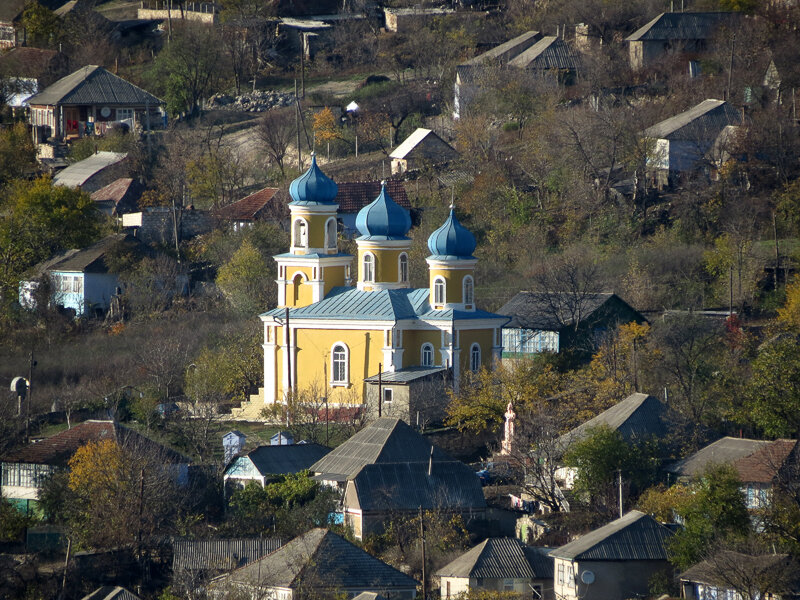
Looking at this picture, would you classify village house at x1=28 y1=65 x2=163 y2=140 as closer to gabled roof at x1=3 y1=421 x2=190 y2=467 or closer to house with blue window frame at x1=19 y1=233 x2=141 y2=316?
house with blue window frame at x1=19 y1=233 x2=141 y2=316

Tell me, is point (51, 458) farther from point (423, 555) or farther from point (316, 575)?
point (423, 555)

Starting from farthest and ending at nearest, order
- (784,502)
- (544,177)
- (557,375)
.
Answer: (544,177)
(557,375)
(784,502)

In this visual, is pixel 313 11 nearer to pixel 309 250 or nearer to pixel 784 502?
pixel 309 250

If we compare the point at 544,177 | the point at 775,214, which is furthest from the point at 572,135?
the point at 775,214

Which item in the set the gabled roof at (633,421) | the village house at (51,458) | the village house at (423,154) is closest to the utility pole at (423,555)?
the gabled roof at (633,421)

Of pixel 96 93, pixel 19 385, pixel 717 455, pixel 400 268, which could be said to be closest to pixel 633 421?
pixel 717 455

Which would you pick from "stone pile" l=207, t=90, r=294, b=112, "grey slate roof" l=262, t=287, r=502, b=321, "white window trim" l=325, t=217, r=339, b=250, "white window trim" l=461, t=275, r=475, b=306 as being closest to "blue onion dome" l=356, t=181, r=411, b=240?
"white window trim" l=325, t=217, r=339, b=250

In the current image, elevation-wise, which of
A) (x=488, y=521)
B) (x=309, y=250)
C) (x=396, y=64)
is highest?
(x=396, y=64)

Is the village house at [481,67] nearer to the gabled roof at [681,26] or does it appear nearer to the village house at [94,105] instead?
the gabled roof at [681,26]
